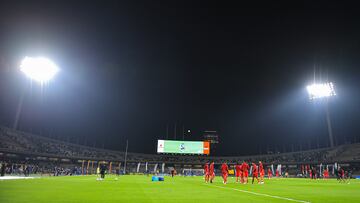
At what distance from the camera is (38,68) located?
44.1 m

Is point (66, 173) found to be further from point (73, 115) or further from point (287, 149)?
point (287, 149)

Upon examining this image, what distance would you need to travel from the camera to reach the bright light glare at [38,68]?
4322 cm

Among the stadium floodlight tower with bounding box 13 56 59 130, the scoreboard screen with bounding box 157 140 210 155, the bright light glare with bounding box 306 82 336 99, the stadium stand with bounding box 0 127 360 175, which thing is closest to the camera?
the stadium floodlight tower with bounding box 13 56 59 130

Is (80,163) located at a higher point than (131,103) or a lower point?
lower

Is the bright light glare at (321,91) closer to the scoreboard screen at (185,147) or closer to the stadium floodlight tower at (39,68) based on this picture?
the scoreboard screen at (185,147)

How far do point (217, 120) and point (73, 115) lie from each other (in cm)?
4090

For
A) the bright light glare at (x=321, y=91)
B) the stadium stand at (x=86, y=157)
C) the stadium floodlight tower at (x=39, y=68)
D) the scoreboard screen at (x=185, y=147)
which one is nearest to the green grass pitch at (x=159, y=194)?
the stadium floodlight tower at (x=39, y=68)

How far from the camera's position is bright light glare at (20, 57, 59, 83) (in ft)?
142

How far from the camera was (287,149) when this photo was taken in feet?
275

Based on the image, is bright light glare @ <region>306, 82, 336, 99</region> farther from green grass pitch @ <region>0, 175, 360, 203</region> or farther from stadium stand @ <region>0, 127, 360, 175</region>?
green grass pitch @ <region>0, 175, 360, 203</region>

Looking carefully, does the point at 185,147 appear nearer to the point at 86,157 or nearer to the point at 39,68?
the point at 86,157

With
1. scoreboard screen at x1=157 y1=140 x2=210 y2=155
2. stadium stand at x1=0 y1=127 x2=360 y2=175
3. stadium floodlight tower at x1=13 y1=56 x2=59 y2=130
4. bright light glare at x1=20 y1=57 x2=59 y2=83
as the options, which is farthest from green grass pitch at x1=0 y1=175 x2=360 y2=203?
scoreboard screen at x1=157 y1=140 x2=210 y2=155

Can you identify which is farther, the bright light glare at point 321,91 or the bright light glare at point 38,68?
the bright light glare at point 321,91

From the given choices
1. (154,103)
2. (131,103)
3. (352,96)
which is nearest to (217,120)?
(154,103)
